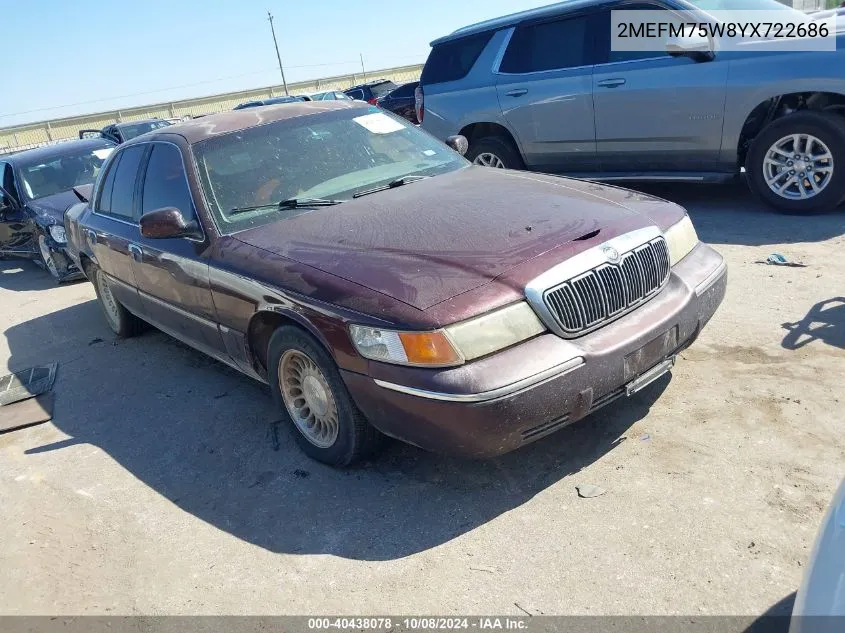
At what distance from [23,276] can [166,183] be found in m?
6.59

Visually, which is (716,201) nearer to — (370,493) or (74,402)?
(370,493)

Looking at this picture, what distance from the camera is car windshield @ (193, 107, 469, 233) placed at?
161 inches

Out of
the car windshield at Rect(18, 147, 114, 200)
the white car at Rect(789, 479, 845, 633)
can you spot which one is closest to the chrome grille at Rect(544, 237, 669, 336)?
the white car at Rect(789, 479, 845, 633)

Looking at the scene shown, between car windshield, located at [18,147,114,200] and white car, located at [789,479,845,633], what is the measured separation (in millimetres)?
9803

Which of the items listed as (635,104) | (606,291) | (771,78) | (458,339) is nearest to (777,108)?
(771,78)

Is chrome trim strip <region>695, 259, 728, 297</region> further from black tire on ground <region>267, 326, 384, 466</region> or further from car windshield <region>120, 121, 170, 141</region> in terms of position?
car windshield <region>120, 121, 170, 141</region>

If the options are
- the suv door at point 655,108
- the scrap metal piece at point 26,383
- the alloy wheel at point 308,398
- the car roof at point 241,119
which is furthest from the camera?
the suv door at point 655,108

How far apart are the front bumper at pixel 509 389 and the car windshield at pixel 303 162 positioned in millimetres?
1442

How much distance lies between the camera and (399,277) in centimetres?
309

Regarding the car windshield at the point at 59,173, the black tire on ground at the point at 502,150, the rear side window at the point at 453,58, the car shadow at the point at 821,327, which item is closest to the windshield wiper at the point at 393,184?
the car shadow at the point at 821,327

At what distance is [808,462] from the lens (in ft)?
10.0

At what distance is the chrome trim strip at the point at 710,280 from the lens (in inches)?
139

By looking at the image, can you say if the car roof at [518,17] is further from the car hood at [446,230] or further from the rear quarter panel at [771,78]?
the car hood at [446,230]

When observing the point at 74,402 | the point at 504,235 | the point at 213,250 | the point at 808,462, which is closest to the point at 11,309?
the point at 74,402
